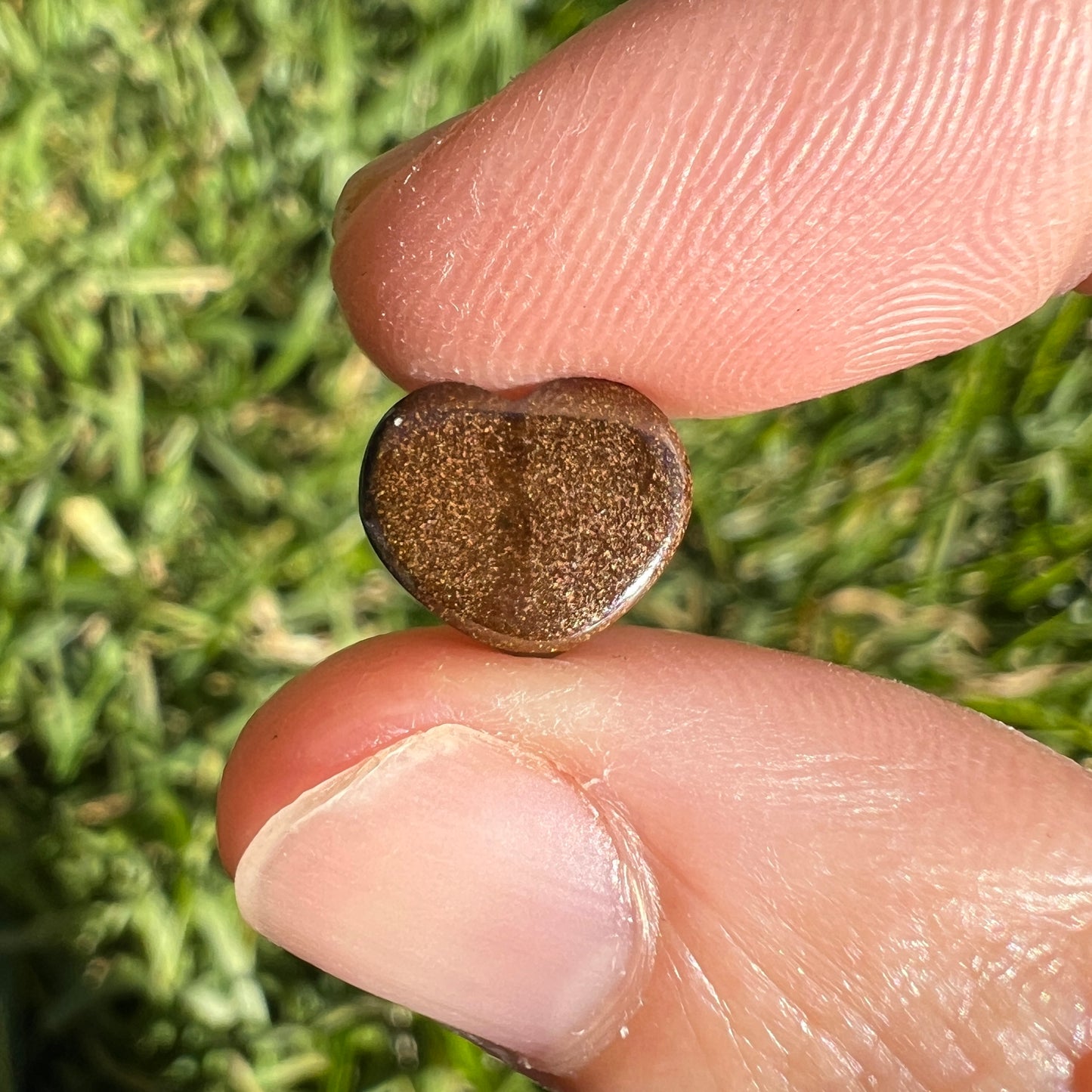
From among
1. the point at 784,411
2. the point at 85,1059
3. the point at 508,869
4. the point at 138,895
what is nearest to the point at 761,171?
the point at 784,411

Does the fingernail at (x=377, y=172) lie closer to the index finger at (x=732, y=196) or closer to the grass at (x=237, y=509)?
the index finger at (x=732, y=196)

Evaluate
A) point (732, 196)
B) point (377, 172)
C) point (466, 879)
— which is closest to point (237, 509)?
point (377, 172)

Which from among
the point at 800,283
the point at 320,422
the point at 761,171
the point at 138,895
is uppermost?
the point at 761,171

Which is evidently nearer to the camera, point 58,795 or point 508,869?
point 508,869

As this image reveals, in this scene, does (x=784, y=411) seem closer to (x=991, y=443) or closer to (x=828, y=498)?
(x=828, y=498)

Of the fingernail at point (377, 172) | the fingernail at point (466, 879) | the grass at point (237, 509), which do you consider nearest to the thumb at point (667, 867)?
the fingernail at point (466, 879)

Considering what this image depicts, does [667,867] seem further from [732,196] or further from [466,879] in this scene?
[732,196]

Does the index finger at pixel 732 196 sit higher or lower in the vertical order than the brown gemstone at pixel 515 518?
higher
